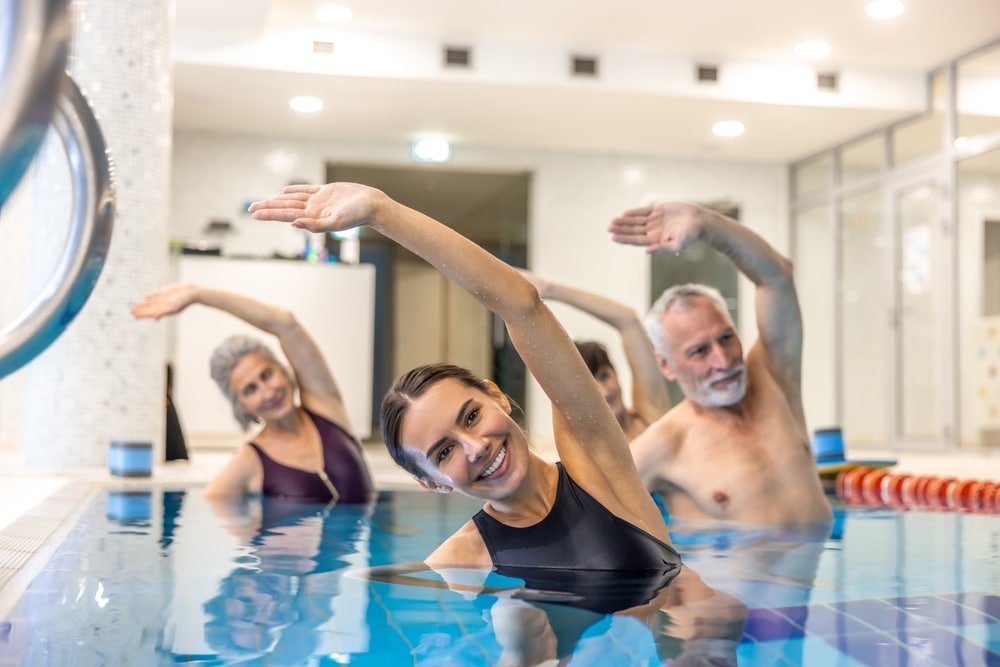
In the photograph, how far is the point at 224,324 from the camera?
984 centimetres

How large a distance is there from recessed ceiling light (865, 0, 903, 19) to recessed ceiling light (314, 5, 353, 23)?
4.21 m

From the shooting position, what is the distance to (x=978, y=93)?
9695 mm

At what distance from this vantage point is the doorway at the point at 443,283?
12.9m

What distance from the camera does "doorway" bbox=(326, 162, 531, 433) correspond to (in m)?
12.9

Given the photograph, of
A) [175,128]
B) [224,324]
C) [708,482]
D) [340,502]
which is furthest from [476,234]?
[708,482]

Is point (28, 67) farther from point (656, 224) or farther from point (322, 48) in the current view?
point (322, 48)

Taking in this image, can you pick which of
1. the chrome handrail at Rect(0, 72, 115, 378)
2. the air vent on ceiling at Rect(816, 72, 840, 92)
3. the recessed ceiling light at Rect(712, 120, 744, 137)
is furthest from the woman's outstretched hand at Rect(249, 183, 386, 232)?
the recessed ceiling light at Rect(712, 120, 744, 137)

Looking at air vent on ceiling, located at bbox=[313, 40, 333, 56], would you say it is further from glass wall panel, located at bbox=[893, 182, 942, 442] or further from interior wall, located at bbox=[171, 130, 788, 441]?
glass wall panel, located at bbox=[893, 182, 942, 442]

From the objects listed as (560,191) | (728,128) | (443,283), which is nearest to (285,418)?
(728,128)

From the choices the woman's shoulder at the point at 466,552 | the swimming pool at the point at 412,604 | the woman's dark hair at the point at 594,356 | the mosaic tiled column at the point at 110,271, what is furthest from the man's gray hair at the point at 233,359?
the mosaic tiled column at the point at 110,271

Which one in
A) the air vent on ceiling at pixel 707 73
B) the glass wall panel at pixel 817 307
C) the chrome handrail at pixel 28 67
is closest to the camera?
the chrome handrail at pixel 28 67

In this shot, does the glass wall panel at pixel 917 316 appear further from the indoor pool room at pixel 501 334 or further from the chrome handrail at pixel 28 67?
the chrome handrail at pixel 28 67

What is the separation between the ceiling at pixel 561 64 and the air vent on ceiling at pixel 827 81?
0.05 m

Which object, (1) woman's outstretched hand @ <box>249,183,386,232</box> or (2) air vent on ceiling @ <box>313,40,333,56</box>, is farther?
(2) air vent on ceiling @ <box>313,40,333,56</box>
